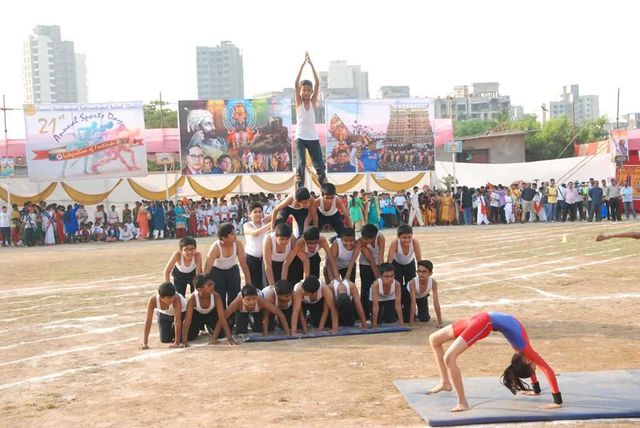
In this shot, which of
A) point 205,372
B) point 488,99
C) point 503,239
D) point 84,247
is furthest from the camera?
point 488,99

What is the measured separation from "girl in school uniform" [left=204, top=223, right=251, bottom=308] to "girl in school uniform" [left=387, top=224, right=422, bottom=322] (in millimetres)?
1981

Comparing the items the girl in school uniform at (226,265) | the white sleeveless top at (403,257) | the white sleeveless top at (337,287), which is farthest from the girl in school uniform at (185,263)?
the white sleeveless top at (403,257)

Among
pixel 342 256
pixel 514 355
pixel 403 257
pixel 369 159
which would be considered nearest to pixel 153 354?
pixel 342 256

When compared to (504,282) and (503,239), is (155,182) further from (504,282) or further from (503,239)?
(504,282)

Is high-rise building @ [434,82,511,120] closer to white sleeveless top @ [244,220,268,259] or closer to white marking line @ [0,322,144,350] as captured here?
white sleeveless top @ [244,220,268,259]

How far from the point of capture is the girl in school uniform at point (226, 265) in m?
10.8

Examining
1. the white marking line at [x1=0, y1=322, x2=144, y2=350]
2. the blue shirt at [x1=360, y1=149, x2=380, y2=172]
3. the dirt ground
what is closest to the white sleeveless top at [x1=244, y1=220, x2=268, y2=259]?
the dirt ground

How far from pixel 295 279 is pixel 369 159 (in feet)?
67.5

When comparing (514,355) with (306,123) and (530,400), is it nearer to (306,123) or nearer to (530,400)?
(530,400)

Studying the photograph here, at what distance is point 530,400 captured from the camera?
274 inches

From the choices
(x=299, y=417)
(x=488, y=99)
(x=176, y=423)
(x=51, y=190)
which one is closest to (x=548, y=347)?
(x=299, y=417)

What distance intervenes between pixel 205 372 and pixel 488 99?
131 metres

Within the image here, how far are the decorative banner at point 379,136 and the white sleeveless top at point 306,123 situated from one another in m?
18.9

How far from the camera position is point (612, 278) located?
47.8 ft
